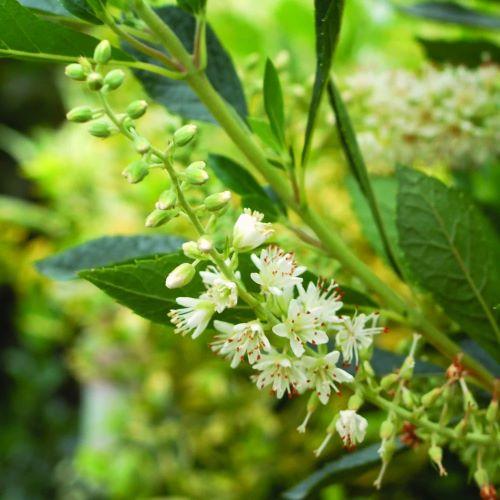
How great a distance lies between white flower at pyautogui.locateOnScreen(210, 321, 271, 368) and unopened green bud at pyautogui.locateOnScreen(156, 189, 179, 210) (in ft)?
0.22

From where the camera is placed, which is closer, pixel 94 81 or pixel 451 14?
pixel 94 81

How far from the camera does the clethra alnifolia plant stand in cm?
39

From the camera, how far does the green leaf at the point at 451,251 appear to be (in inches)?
20.6

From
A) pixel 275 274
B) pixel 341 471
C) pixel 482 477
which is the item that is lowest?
pixel 341 471

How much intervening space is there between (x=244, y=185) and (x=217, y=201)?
0.16m

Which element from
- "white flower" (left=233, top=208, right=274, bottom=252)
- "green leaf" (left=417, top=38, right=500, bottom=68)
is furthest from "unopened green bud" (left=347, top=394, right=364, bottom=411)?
"green leaf" (left=417, top=38, right=500, bottom=68)

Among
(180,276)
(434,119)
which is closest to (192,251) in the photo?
(180,276)

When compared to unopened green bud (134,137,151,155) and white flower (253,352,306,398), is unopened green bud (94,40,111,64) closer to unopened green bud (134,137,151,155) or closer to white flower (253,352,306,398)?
unopened green bud (134,137,151,155)

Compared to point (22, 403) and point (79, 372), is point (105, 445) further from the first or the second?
point (22, 403)

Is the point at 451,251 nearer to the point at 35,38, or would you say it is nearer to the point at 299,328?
the point at 299,328

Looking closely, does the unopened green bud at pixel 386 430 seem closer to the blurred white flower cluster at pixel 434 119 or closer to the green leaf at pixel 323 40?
the green leaf at pixel 323 40

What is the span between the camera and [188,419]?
1177mm

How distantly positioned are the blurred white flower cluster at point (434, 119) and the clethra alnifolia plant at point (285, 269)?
156mm

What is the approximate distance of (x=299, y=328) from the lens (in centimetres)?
39
